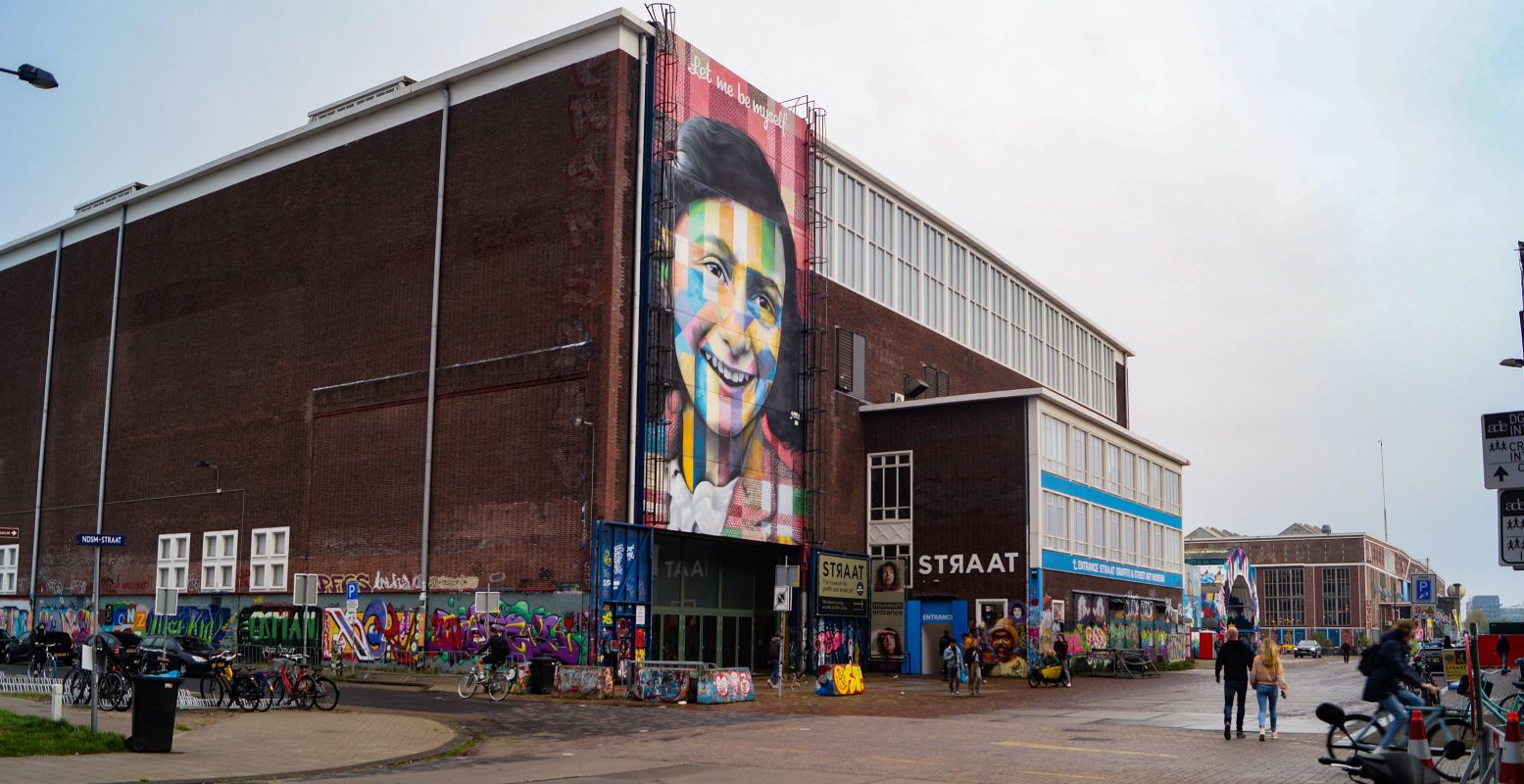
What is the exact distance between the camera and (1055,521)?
53.0 m

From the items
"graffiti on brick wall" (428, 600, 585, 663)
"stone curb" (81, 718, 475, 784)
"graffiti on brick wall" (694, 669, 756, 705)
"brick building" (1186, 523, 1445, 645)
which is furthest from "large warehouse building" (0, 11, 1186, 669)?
"brick building" (1186, 523, 1445, 645)

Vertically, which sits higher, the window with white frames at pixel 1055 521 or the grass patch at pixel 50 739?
the window with white frames at pixel 1055 521

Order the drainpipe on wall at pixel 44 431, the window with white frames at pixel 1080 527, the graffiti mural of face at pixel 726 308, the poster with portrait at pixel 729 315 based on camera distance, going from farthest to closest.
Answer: the drainpipe on wall at pixel 44 431 < the window with white frames at pixel 1080 527 < the graffiti mural of face at pixel 726 308 < the poster with portrait at pixel 729 315

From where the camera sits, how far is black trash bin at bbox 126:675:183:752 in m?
18.1

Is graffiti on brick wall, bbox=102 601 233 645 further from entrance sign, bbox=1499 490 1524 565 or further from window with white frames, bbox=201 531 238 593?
entrance sign, bbox=1499 490 1524 565

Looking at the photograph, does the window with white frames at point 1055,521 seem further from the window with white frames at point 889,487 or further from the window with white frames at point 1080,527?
the window with white frames at point 889,487

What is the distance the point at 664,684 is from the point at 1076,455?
28651 mm

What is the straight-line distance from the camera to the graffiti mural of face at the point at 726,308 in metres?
45.2

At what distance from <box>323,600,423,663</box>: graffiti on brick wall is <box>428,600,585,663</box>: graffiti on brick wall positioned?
108cm

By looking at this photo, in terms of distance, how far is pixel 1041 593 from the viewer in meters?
50.7

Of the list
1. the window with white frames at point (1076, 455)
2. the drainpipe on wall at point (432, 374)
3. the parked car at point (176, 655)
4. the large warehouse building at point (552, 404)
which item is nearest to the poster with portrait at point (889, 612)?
the large warehouse building at point (552, 404)

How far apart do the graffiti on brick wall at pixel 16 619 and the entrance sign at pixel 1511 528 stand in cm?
6190

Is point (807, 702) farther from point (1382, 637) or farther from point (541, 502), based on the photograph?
point (1382, 637)

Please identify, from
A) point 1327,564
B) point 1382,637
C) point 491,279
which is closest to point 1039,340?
point 491,279
